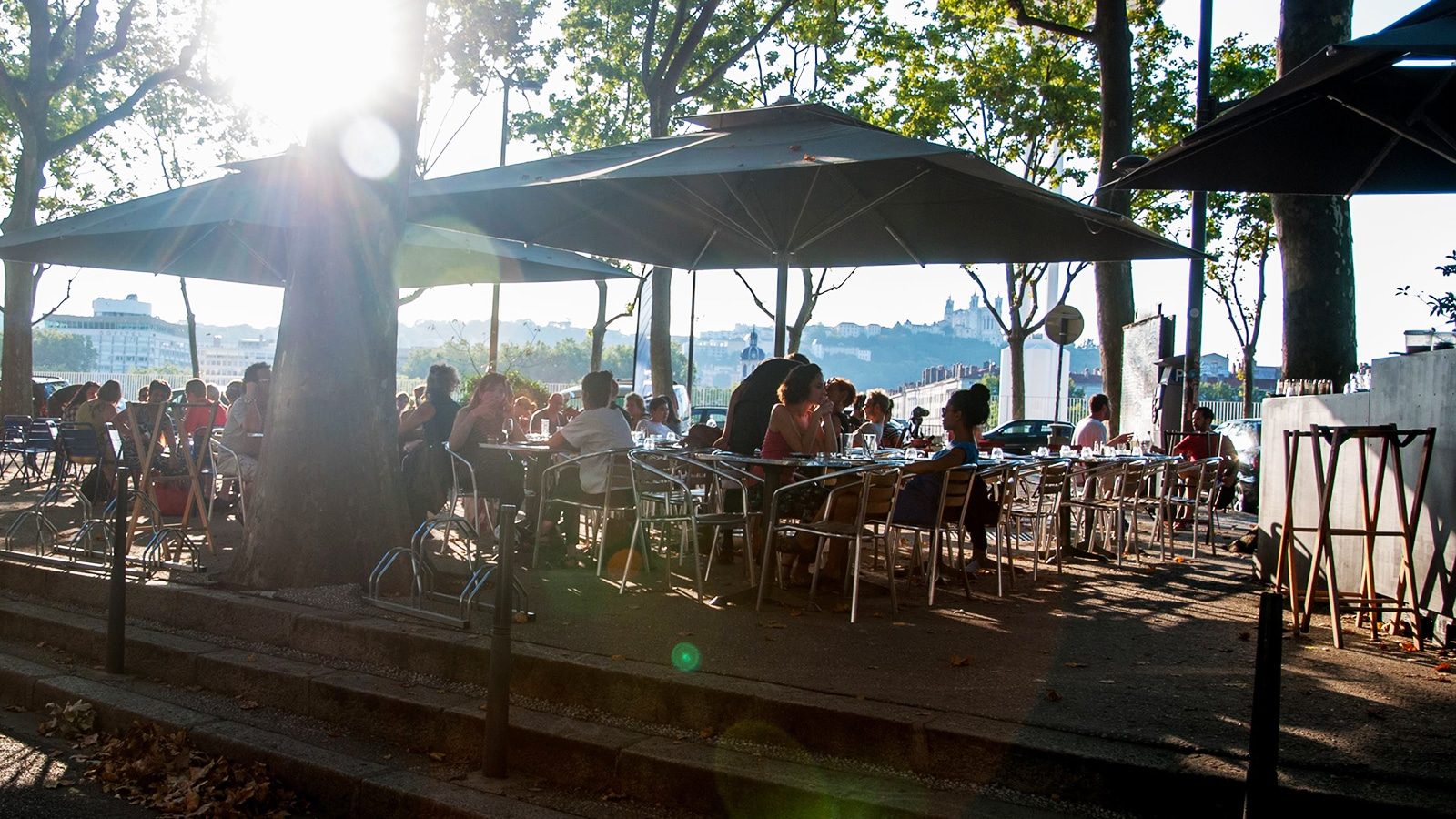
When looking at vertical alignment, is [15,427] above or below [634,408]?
below

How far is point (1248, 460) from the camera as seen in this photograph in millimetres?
18734

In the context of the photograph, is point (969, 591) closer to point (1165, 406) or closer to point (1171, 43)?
point (1165, 406)

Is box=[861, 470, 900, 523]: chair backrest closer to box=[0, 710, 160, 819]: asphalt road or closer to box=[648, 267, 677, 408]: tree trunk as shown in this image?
box=[0, 710, 160, 819]: asphalt road

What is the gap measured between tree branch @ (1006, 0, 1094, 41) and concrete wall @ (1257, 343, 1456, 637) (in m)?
10.0

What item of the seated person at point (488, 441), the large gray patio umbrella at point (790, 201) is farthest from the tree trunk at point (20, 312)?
the seated person at point (488, 441)

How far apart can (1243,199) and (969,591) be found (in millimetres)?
26620

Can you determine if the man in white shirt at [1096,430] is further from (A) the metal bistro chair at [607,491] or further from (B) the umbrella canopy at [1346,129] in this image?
(A) the metal bistro chair at [607,491]

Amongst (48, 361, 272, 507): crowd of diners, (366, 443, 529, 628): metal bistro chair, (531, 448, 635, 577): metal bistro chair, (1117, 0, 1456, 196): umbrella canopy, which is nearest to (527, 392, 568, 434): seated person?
(48, 361, 272, 507): crowd of diners

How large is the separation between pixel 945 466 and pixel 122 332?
579ft

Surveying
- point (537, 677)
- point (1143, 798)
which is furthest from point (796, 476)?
point (1143, 798)

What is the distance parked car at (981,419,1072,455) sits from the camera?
99.5 feet

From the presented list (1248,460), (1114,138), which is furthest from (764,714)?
(1248,460)

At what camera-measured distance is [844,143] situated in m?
7.55

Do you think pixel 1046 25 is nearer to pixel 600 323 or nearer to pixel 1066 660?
pixel 1066 660
